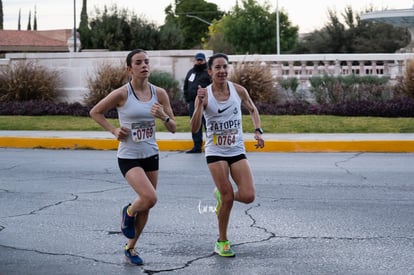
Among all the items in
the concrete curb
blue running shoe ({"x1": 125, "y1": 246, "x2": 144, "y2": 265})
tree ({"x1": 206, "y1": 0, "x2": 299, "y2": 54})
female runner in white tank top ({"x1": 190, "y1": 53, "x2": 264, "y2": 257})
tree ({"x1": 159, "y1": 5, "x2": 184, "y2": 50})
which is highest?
tree ({"x1": 206, "y1": 0, "x2": 299, "y2": 54})

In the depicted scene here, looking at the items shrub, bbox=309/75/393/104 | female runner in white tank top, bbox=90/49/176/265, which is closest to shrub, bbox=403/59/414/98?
shrub, bbox=309/75/393/104

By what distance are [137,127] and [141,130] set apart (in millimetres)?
39

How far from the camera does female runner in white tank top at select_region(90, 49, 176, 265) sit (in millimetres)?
6672

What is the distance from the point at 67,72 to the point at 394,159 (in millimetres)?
13659

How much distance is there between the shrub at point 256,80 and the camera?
74.4ft

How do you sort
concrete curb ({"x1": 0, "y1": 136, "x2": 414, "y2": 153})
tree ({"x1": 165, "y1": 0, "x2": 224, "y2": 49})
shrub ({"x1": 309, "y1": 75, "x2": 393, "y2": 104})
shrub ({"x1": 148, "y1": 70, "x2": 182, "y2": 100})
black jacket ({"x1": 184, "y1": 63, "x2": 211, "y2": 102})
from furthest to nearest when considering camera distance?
tree ({"x1": 165, "y1": 0, "x2": 224, "y2": 49}) < shrub ({"x1": 148, "y1": 70, "x2": 182, "y2": 100}) < shrub ({"x1": 309, "y1": 75, "x2": 393, "y2": 104}) < concrete curb ({"x1": 0, "y1": 136, "x2": 414, "y2": 153}) < black jacket ({"x1": 184, "y1": 63, "x2": 211, "y2": 102})

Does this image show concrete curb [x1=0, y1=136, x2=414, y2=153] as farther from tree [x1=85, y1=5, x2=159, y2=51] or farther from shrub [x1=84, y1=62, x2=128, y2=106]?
tree [x1=85, y1=5, x2=159, y2=51]

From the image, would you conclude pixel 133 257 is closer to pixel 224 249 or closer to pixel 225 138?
pixel 224 249

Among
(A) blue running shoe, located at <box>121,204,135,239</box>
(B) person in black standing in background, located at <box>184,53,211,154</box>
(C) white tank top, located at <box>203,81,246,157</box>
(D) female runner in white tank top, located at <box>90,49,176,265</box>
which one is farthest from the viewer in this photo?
(B) person in black standing in background, located at <box>184,53,211,154</box>

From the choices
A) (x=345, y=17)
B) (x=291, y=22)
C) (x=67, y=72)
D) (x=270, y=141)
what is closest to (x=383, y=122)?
(x=270, y=141)

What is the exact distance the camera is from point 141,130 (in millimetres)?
6699

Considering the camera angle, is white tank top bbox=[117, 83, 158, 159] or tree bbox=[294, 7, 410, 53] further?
tree bbox=[294, 7, 410, 53]

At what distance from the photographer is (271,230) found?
26.8 ft

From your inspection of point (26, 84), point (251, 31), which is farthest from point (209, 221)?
point (251, 31)
